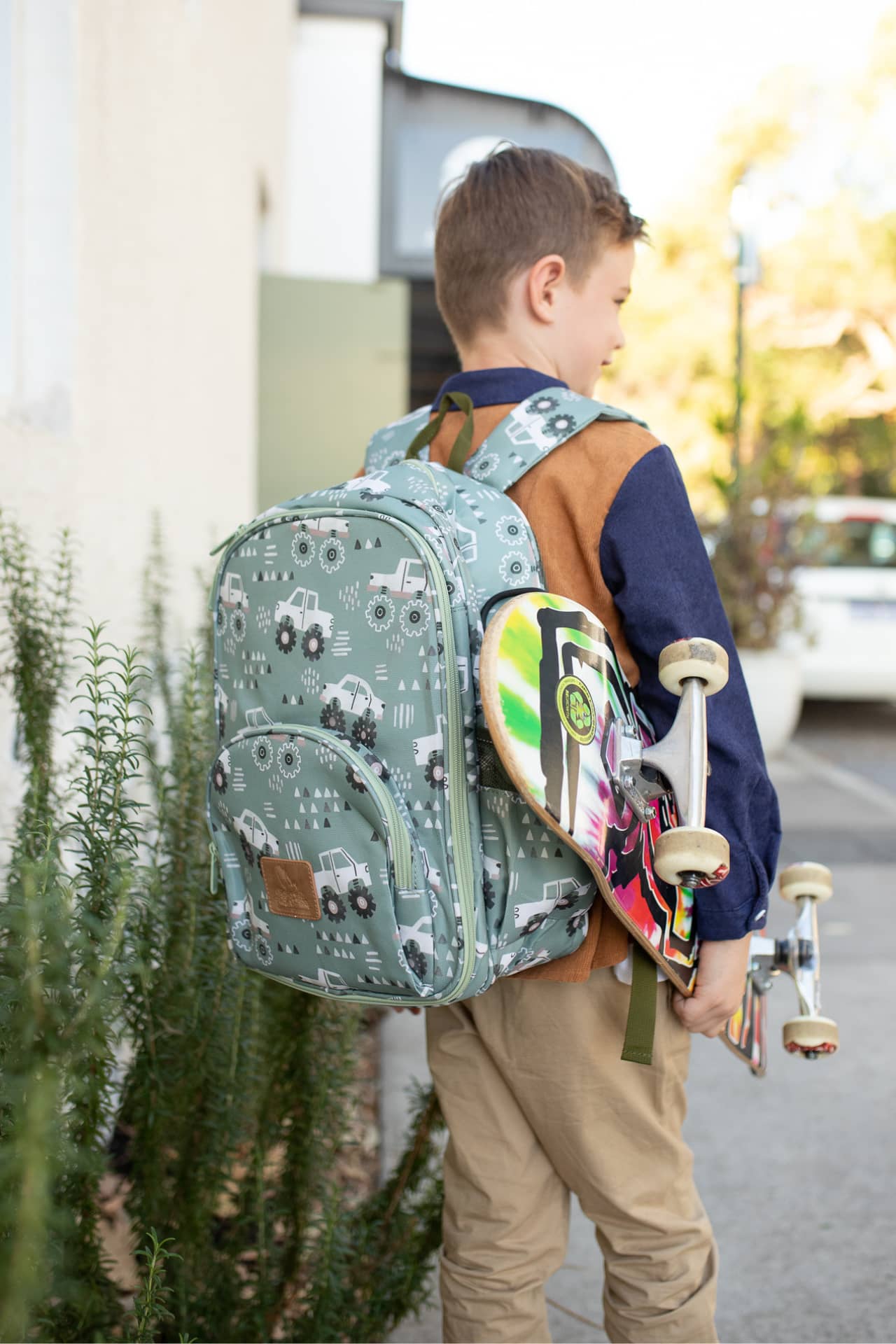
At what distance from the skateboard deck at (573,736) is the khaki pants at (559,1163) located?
0.19 m

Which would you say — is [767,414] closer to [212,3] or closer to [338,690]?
[212,3]

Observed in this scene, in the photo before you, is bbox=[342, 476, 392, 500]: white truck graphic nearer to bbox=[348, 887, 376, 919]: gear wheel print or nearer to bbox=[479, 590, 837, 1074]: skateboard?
bbox=[479, 590, 837, 1074]: skateboard

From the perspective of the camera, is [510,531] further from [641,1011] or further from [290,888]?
[641,1011]

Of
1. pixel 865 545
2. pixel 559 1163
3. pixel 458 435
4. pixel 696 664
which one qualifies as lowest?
pixel 865 545

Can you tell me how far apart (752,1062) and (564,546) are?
2.80ft

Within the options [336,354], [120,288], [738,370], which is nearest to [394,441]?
[120,288]

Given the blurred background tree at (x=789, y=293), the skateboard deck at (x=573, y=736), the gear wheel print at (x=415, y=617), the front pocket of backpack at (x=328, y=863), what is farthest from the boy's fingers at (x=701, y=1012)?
the blurred background tree at (x=789, y=293)

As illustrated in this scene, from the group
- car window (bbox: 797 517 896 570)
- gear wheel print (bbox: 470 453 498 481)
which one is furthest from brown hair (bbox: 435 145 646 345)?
car window (bbox: 797 517 896 570)

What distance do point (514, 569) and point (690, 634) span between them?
0.78 feet

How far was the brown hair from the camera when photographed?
1.67 m

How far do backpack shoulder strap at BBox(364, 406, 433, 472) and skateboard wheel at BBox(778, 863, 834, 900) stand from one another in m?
0.84

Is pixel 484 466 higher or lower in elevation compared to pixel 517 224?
lower

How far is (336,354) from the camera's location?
6.95 meters

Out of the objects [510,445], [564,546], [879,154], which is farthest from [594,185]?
[879,154]
